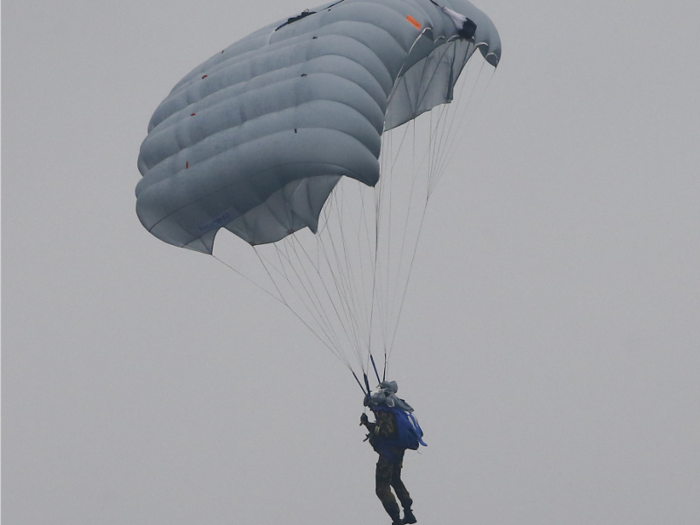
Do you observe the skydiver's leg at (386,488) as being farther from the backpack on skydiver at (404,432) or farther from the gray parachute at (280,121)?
the gray parachute at (280,121)

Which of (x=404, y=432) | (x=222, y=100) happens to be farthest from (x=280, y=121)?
(x=404, y=432)

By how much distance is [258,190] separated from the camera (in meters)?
19.1

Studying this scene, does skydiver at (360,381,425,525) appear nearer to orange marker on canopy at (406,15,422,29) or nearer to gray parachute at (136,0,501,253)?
gray parachute at (136,0,501,253)

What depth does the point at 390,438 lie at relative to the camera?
20016mm

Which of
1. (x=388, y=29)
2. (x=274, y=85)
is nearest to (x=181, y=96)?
(x=274, y=85)

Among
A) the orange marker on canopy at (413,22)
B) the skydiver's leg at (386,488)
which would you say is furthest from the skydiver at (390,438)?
the orange marker on canopy at (413,22)

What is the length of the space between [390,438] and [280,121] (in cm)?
529

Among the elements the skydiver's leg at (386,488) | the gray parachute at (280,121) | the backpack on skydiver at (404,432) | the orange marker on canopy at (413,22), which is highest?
the orange marker on canopy at (413,22)

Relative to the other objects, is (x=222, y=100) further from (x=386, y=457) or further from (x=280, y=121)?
(x=386, y=457)

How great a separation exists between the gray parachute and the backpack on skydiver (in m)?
3.18

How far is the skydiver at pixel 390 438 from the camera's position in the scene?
65.6 feet

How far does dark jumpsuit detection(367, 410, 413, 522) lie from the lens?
1998 centimetres

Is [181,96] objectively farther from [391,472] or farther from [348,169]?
[391,472]

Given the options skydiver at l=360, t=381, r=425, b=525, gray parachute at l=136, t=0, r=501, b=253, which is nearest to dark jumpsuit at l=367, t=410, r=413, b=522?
skydiver at l=360, t=381, r=425, b=525
